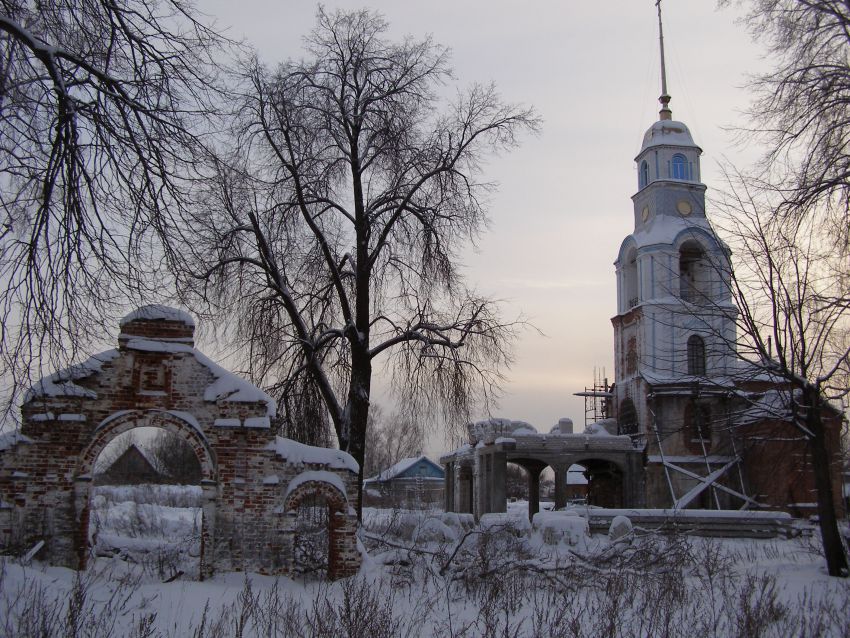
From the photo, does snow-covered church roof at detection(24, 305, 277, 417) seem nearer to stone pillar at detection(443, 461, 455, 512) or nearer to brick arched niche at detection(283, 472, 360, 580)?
brick arched niche at detection(283, 472, 360, 580)

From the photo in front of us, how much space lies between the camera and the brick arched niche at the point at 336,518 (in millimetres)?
12398

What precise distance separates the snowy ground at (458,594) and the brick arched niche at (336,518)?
1.30 ft

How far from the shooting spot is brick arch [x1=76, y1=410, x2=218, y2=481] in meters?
11.5

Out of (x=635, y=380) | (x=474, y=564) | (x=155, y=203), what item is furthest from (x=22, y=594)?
(x=635, y=380)

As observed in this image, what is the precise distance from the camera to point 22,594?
308 inches

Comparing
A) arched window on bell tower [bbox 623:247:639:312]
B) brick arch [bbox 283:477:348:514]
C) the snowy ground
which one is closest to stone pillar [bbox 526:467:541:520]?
arched window on bell tower [bbox 623:247:639:312]

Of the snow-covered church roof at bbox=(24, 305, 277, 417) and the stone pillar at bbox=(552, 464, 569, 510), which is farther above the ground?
the snow-covered church roof at bbox=(24, 305, 277, 417)

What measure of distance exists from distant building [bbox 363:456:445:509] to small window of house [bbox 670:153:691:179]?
1265 inches

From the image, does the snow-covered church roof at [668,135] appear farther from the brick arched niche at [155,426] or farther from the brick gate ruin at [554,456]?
the brick arched niche at [155,426]

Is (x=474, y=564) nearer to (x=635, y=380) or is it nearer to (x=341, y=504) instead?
(x=341, y=504)

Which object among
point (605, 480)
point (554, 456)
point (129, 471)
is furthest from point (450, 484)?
point (129, 471)

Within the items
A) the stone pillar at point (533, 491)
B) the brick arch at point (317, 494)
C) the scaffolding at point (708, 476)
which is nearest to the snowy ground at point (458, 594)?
the brick arch at point (317, 494)

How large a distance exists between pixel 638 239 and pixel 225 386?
2441 cm

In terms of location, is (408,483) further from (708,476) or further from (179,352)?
(179,352)
